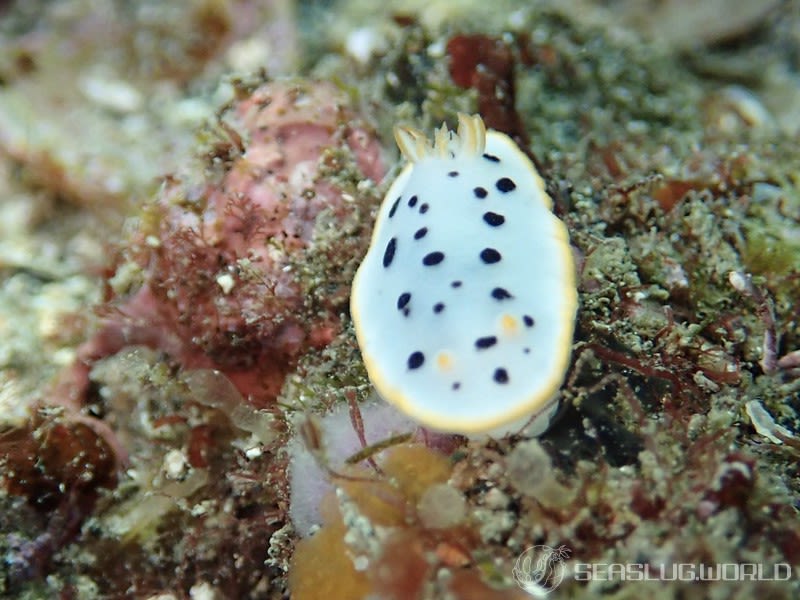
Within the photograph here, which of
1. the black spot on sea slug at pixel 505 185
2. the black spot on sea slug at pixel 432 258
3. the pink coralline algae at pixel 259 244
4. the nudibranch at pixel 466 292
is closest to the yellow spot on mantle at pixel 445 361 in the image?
the nudibranch at pixel 466 292

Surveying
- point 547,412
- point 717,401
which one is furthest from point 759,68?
point 547,412

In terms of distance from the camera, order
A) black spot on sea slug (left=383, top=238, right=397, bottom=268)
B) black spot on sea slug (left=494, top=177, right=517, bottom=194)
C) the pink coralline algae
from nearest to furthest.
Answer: black spot on sea slug (left=383, top=238, right=397, bottom=268) → black spot on sea slug (left=494, top=177, right=517, bottom=194) → the pink coralline algae

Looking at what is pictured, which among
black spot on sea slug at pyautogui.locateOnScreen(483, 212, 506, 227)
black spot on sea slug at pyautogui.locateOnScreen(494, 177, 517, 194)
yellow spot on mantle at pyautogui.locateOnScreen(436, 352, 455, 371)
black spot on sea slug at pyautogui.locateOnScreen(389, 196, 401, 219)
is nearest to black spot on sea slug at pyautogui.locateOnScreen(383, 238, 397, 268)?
black spot on sea slug at pyautogui.locateOnScreen(389, 196, 401, 219)

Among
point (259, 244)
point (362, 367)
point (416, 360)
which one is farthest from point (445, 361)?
point (259, 244)

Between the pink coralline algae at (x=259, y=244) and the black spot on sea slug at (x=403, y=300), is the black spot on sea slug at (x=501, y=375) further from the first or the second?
the pink coralline algae at (x=259, y=244)

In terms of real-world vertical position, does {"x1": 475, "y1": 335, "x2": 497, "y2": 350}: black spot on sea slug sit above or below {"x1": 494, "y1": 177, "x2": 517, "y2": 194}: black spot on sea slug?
below
